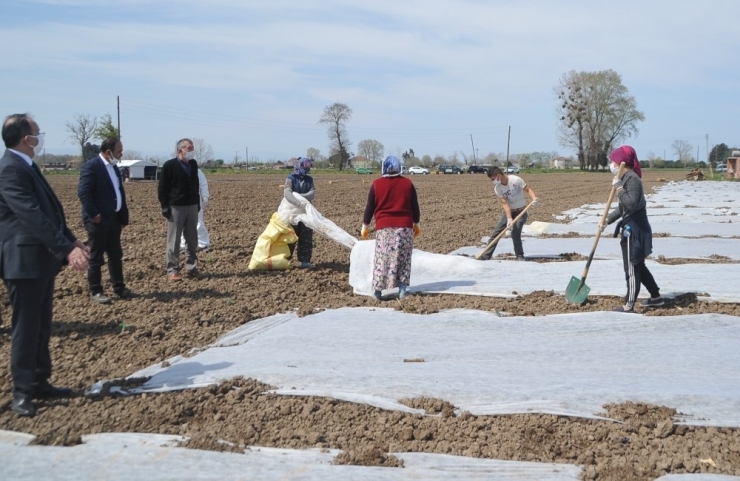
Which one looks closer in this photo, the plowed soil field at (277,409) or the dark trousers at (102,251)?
the plowed soil field at (277,409)

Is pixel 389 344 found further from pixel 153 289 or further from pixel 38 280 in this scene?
pixel 153 289

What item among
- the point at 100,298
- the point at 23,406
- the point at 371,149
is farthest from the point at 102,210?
the point at 371,149

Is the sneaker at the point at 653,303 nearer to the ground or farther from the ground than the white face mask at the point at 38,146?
nearer to the ground

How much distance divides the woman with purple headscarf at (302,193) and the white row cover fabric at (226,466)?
526 cm

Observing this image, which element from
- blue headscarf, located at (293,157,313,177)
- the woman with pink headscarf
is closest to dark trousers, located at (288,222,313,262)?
blue headscarf, located at (293,157,313,177)

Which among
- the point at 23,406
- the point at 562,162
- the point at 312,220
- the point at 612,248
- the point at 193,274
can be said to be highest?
the point at 562,162

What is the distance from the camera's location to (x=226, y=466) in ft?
9.14

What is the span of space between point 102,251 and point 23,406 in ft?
10.1

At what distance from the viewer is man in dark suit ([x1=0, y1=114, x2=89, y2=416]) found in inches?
140

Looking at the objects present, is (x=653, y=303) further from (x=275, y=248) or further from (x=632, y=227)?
(x=275, y=248)

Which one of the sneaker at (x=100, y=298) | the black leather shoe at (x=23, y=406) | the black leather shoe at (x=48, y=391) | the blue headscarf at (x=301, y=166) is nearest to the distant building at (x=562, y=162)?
the blue headscarf at (x=301, y=166)

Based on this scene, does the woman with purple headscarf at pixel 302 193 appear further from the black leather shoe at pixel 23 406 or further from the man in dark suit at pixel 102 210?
the black leather shoe at pixel 23 406

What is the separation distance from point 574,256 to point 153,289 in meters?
5.24

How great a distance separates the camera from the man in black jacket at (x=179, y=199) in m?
7.27
